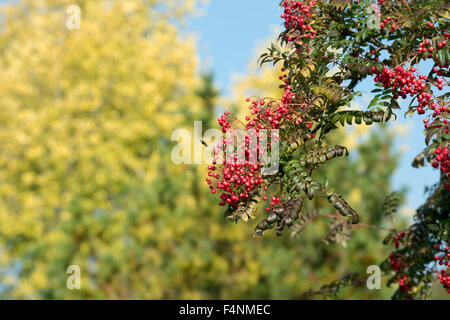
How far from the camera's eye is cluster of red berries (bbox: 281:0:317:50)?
3.31m

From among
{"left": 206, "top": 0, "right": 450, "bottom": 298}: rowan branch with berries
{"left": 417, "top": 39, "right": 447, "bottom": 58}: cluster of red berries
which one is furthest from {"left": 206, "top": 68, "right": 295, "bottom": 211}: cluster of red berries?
{"left": 417, "top": 39, "right": 447, "bottom": 58}: cluster of red berries

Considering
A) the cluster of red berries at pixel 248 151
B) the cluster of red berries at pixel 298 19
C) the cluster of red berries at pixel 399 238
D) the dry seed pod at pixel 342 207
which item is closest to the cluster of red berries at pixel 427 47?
the cluster of red berries at pixel 298 19

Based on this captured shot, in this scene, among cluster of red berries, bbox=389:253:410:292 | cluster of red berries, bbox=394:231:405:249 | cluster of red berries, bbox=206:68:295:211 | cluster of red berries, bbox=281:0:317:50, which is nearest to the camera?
cluster of red berries, bbox=206:68:295:211

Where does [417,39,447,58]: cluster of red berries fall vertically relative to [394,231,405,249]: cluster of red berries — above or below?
above

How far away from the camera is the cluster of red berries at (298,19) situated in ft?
10.9

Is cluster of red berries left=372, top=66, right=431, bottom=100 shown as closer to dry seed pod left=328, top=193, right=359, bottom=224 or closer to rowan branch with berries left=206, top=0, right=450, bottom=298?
rowan branch with berries left=206, top=0, right=450, bottom=298

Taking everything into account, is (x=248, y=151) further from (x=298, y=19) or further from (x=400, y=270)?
(x=400, y=270)

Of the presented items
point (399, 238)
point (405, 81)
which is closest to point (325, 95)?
point (405, 81)

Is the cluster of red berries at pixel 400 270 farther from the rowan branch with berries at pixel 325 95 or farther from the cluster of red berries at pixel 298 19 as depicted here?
the cluster of red berries at pixel 298 19

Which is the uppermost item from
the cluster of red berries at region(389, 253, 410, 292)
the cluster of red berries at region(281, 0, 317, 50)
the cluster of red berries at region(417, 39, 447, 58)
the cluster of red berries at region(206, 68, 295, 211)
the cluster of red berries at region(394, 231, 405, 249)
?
the cluster of red berries at region(281, 0, 317, 50)

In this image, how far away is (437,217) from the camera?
472 cm

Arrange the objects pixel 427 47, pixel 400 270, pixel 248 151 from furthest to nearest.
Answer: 1. pixel 400 270
2. pixel 427 47
3. pixel 248 151

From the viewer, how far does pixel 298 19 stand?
10.9 ft
